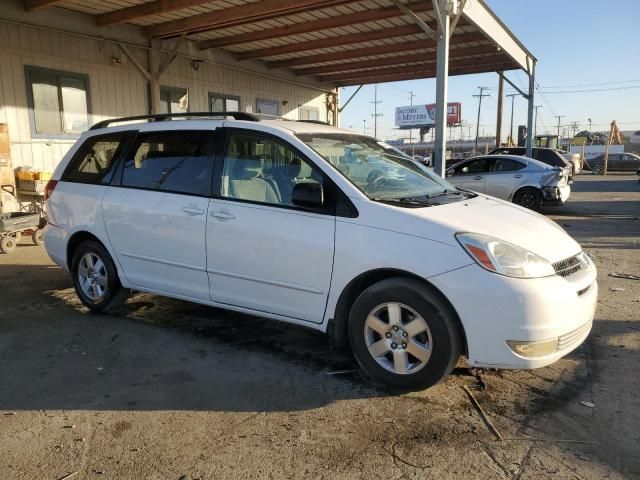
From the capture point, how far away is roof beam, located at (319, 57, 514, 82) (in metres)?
14.6

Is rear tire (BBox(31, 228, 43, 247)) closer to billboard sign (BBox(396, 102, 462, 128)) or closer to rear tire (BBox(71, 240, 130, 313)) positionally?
rear tire (BBox(71, 240, 130, 313))

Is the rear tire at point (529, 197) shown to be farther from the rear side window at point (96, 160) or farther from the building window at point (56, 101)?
the rear side window at point (96, 160)

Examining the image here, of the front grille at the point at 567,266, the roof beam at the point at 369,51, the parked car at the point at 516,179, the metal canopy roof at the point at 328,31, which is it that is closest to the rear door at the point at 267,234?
the front grille at the point at 567,266

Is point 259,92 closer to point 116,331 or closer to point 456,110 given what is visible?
point 116,331

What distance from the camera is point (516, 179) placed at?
12.8 m

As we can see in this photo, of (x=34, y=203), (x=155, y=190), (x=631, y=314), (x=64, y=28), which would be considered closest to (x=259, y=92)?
(x=64, y=28)

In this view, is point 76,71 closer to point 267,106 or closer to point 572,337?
point 267,106

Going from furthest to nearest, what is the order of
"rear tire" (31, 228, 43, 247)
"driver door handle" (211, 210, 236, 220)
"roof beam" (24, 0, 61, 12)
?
1. "rear tire" (31, 228, 43, 247)
2. "roof beam" (24, 0, 61, 12)
3. "driver door handle" (211, 210, 236, 220)

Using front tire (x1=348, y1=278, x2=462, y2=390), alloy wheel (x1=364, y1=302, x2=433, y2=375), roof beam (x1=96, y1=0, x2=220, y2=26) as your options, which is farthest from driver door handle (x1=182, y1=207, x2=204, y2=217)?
roof beam (x1=96, y1=0, x2=220, y2=26)

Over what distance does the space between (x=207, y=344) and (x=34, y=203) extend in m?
7.13

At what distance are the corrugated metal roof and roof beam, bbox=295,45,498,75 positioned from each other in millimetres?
84

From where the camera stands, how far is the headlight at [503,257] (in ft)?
10.4

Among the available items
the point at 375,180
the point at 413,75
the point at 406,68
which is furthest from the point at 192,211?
the point at 413,75

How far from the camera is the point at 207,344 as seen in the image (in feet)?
14.6
